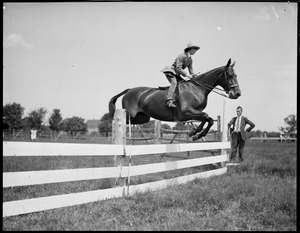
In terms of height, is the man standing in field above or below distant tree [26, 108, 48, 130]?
below

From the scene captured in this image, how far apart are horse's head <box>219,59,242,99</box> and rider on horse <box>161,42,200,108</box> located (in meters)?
0.71

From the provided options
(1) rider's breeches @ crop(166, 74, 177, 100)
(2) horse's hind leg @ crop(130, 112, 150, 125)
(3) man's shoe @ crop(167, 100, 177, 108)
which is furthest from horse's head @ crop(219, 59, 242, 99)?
(2) horse's hind leg @ crop(130, 112, 150, 125)

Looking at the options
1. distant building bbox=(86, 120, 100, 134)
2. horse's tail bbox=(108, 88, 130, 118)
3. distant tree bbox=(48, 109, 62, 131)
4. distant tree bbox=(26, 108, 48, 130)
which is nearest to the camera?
horse's tail bbox=(108, 88, 130, 118)

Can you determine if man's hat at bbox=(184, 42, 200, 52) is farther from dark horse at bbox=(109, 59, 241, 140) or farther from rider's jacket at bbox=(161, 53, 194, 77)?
dark horse at bbox=(109, 59, 241, 140)

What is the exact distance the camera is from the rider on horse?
6230 mm

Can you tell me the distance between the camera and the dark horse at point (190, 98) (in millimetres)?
6234

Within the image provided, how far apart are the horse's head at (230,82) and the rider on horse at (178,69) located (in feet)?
2.34

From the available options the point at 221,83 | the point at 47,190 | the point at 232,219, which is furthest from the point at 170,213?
the point at 221,83

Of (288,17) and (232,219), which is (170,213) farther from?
(288,17)

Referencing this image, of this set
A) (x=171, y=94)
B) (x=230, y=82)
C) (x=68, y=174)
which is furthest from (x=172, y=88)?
(x=68, y=174)

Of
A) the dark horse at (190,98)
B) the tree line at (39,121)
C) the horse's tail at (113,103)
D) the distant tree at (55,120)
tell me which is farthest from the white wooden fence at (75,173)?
the distant tree at (55,120)

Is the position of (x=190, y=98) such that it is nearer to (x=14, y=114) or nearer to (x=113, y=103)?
(x=113, y=103)

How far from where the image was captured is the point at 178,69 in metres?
6.32

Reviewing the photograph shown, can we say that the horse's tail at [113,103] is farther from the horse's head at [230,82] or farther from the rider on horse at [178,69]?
the horse's head at [230,82]
